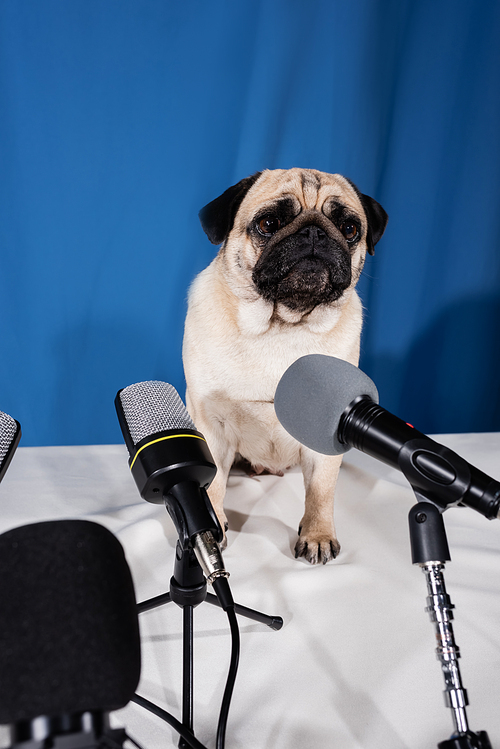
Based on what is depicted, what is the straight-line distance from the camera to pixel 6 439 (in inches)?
34.2

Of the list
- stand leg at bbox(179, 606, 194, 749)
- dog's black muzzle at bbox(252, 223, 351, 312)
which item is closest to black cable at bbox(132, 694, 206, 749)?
stand leg at bbox(179, 606, 194, 749)

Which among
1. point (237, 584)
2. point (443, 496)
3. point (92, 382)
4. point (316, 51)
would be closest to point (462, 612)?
point (237, 584)

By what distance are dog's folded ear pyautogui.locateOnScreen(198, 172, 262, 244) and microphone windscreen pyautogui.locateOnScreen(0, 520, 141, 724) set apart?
124 centimetres

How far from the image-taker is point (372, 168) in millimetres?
2363

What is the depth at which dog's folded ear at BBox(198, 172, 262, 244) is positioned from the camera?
158 cm

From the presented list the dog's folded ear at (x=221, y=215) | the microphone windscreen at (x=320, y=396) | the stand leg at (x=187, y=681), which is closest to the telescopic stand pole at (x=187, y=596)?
the stand leg at (x=187, y=681)

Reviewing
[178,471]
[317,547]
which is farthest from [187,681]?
[317,547]

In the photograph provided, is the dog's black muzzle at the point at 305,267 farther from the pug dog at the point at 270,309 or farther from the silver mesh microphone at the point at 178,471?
the silver mesh microphone at the point at 178,471

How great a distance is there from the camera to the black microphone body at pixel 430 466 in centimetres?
54

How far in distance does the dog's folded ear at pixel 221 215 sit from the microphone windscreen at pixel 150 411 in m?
0.74

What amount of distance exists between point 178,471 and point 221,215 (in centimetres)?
103

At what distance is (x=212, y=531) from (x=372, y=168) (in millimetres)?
2057

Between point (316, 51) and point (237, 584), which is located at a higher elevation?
point (316, 51)

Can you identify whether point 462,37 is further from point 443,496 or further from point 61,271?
point 443,496
